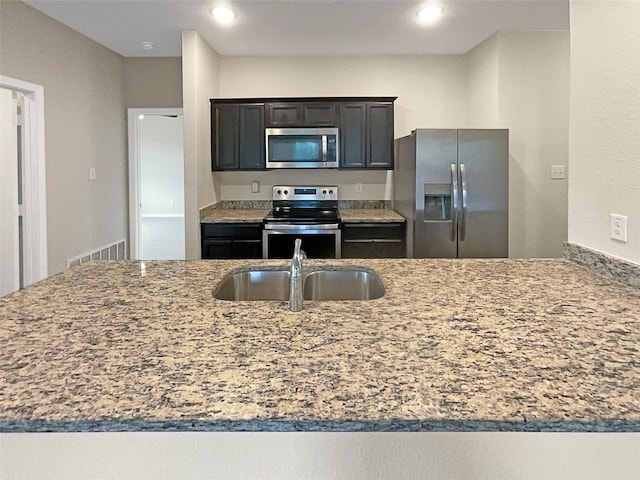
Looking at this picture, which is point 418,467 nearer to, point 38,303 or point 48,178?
point 38,303

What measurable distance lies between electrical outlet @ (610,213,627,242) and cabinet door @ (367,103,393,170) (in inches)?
120

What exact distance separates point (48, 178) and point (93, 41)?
1455mm

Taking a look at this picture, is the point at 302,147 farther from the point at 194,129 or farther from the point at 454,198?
the point at 454,198

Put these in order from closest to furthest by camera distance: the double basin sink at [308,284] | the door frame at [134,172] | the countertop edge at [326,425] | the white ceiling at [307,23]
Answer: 1. the countertop edge at [326,425]
2. the double basin sink at [308,284]
3. the white ceiling at [307,23]
4. the door frame at [134,172]

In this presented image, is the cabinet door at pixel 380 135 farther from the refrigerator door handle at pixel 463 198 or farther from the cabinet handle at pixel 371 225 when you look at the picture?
the refrigerator door handle at pixel 463 198

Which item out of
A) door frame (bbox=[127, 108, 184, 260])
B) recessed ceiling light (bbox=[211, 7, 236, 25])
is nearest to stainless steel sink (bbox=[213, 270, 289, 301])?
recessed ceiling light (bbox=[211, 7, 236, 25])

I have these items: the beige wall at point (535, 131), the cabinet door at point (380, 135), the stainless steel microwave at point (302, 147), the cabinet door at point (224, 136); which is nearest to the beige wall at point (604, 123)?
the beige wall at point (535, 131)

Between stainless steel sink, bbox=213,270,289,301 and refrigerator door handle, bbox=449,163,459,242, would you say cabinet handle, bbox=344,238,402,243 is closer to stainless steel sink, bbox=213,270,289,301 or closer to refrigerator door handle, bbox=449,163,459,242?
refrigerator door handle, bbox=449,163,459,242

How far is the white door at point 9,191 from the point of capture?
3.81m

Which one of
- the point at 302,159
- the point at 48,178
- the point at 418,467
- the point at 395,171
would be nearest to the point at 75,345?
the point at 418,467

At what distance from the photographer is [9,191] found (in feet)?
12.6

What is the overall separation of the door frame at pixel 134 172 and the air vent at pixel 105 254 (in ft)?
0.44

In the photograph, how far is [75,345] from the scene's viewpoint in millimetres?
1139

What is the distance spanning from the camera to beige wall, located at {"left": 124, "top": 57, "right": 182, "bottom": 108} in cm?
522
